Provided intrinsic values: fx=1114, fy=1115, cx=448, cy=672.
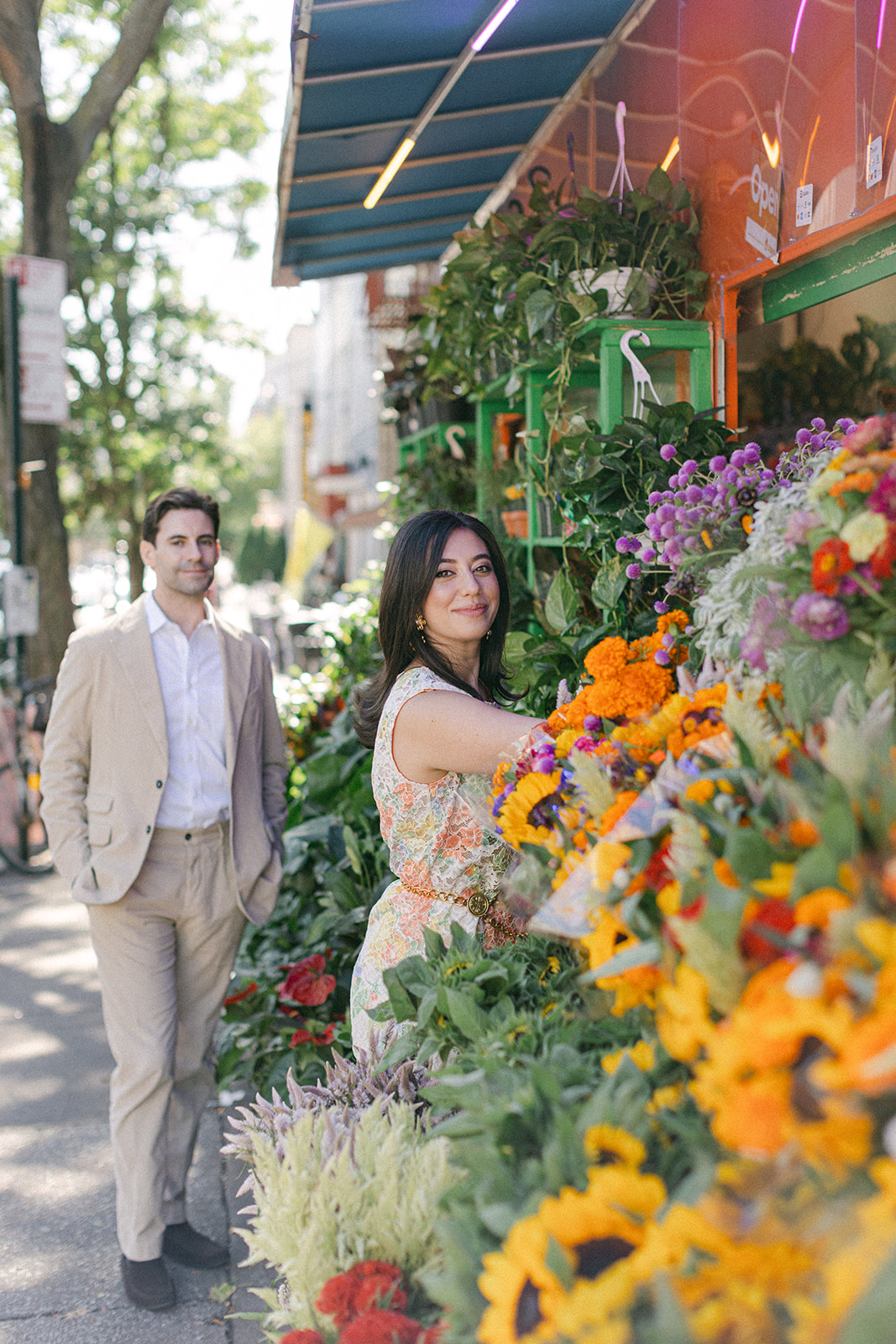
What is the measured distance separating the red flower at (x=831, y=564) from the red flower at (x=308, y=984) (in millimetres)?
2571

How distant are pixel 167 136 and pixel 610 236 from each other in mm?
15864

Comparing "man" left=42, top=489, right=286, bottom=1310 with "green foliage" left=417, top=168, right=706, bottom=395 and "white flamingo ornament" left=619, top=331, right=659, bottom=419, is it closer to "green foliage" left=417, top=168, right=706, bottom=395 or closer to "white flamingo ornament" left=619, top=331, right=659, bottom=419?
"green foliage" left=417, top=168, right=706, bottom=395

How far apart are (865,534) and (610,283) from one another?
6.60 feet

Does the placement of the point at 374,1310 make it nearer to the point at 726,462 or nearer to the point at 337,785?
the point at 726,462

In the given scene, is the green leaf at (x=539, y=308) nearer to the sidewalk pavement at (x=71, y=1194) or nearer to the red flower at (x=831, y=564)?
the red flower at (x=831, y=564)

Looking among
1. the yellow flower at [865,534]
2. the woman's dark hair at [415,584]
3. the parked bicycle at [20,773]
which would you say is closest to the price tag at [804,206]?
the woman's dark hair at [415,584]

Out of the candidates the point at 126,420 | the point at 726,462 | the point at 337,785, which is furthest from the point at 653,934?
the point at 126,420

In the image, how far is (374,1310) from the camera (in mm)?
1252

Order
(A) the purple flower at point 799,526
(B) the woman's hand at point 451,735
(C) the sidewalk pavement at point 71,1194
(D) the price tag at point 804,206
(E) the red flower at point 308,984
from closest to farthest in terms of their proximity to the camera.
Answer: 1. (A) the purple flower at point 799,526
2. (B) the woman's hand at point 451,735
3. (D) the price tag at point 804,206
4. (C) the sidewalk pavement at point 71,1194
5. (E) the red flower at point 308,984

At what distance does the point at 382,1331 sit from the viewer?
4.00ft

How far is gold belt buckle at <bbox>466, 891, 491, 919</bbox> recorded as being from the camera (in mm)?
2199

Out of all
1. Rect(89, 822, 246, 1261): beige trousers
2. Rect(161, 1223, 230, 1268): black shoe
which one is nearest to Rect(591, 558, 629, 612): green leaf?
Rect(89, 822, 246, 1261): beige trousers

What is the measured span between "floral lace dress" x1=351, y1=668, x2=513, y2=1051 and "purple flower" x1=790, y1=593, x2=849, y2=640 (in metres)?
1.02

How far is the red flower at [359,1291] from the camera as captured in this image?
1.28 metres
